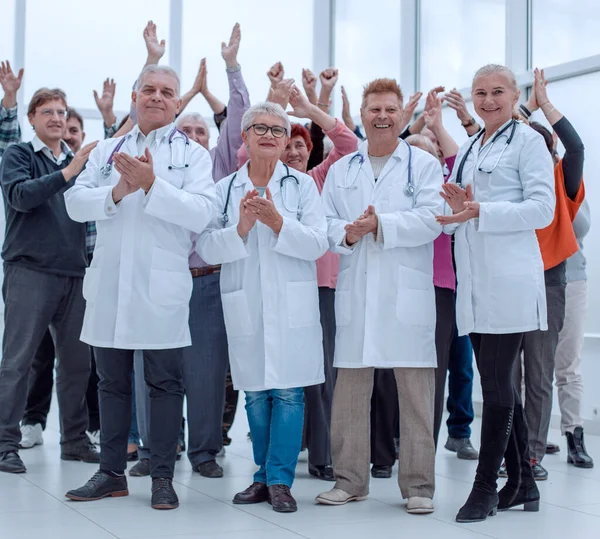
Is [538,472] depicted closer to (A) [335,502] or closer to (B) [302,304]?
(A) [335,502]

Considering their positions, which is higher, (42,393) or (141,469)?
(42,393)

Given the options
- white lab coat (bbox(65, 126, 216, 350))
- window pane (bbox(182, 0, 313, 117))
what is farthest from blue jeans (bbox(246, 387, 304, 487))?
window pane (bbox(182, 0, 313, 117))

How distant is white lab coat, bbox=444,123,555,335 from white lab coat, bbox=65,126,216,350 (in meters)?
0.93

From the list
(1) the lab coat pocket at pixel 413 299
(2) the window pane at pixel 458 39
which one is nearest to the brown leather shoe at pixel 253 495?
(1) the lab coat pocket at pixel 413 299

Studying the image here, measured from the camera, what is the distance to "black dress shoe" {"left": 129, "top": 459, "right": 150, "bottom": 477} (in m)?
3.72

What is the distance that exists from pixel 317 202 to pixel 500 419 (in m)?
1.00

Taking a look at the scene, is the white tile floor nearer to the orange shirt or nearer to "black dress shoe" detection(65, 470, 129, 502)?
"black dress shoe" detection(65, 470, 129, 502)

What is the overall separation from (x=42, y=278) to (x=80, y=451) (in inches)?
32.3

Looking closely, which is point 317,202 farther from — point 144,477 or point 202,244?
point 144,477

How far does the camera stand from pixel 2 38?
7.02 m

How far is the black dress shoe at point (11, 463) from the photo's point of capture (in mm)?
3699

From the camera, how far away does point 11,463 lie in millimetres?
3721

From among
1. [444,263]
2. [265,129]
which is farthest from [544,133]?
[265,129]

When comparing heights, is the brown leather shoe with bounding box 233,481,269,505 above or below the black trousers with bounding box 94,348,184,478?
below
